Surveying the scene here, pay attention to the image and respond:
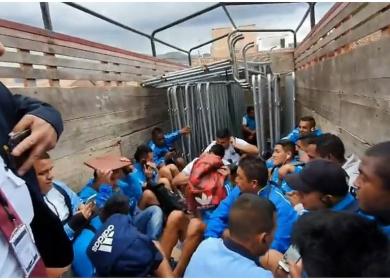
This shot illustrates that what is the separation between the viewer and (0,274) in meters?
0.63

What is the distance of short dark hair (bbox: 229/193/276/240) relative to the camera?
1632 millimetres

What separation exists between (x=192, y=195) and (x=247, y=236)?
4.18ft

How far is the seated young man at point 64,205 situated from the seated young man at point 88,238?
0.05 metres

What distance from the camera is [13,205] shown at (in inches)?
26.5

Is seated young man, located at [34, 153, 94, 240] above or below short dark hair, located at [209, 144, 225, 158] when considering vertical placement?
above

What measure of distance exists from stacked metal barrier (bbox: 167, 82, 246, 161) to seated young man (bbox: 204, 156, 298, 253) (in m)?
2.28

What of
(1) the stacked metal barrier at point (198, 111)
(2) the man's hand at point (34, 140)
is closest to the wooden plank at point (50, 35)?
(1) the stacked metal barrier at point (198, 111)

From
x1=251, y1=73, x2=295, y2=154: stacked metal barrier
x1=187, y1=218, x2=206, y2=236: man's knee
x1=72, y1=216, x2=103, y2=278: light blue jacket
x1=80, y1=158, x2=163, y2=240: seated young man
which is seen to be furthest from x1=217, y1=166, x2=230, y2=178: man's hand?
x1=251, y1=73, x2=295, y2=154: stacked metal barrier

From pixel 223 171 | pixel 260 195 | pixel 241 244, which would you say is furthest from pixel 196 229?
pixel 241 244

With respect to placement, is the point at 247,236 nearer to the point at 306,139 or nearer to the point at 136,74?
the point at 306,139

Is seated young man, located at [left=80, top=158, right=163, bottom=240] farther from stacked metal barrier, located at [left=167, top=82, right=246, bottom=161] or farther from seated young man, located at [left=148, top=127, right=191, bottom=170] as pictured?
stacked metal barrier, located at [left=167, top=82, right=246, bottom=161]

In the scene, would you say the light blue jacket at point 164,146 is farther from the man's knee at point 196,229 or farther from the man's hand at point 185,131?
the man's knee at point 196,229

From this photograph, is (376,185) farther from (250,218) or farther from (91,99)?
(91,99)

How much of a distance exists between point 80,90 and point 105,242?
6.04 feet
